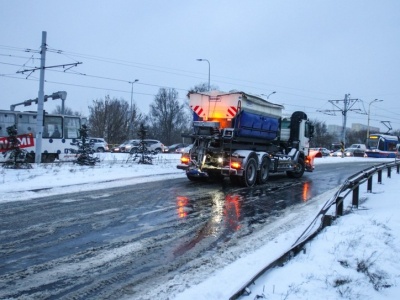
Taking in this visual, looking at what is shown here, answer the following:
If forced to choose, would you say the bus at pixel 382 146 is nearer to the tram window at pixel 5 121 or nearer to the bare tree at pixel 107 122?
the bare tree at pixel 107 122

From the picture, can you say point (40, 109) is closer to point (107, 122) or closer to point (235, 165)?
point (235, 165)

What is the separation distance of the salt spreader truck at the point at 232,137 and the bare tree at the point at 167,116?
68.5 m

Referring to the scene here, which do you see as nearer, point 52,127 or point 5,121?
point 5,121

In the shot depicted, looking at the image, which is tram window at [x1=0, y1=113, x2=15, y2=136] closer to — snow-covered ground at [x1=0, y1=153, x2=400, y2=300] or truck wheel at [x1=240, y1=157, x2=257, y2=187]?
truck wheel at [x1=240, y1=157, x2=257, y2=187]

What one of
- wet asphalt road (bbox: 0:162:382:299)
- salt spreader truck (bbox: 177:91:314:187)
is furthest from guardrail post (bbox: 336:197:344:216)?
salt spreader truck (bbox: 177:91:314:187)

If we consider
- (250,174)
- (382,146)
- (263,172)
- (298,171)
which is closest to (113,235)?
(250,174)

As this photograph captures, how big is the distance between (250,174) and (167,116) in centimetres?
7134

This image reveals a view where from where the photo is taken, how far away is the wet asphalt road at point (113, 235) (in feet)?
14.7

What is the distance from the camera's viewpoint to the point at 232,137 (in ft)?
42.3

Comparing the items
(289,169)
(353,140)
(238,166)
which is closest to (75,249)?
(238,166)

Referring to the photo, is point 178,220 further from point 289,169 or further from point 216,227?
point 289,169

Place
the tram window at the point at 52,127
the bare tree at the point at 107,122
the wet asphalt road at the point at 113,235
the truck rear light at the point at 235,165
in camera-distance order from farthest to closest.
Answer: the bare tree at the point at 107,122
the tram window at the point at 52,127
the truck rear light at the point at 235,165
the wet asphalt road at the point at 113,235

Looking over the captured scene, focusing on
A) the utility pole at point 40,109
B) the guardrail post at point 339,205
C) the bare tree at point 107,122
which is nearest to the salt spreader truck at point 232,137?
the guardrail post at point 339,205

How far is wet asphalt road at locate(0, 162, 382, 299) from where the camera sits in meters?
4.48
